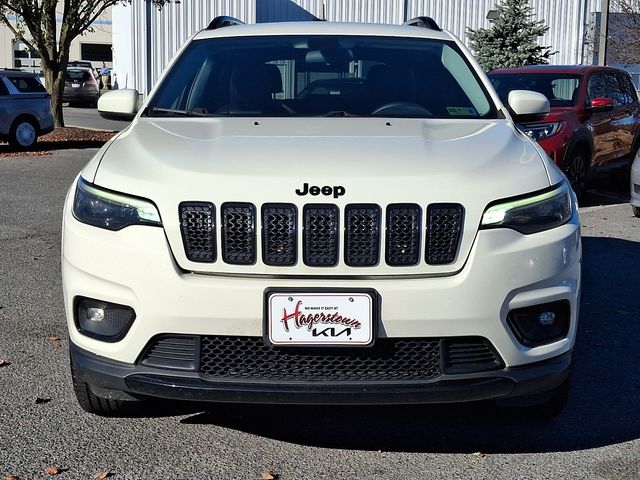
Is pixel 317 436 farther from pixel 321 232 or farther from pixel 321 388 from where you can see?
pixel 321 232

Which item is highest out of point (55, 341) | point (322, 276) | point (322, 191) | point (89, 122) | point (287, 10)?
point (287, 10)

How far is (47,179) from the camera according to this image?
1392cm

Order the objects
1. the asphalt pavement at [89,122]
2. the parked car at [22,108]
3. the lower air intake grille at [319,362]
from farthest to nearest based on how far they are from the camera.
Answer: the asphalt pavement at [89,122], the parked car at [22,108], the lower air intake grille at [319,362]

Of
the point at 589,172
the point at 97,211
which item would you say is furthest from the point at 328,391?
the point at 589,172

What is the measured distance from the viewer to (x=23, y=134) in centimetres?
1912

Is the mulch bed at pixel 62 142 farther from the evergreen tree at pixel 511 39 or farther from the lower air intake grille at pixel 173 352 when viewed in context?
the lower air intake grille at pixel 173 352

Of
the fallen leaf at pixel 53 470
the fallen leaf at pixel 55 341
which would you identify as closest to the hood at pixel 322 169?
the fallen leaf at pixel 53 470

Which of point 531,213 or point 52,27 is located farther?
point 52,27

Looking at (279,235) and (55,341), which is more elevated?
(279,235)

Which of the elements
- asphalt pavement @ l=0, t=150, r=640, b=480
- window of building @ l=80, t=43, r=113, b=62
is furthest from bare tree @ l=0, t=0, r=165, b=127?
window of building @ l=80, t=43, r=113, b=62

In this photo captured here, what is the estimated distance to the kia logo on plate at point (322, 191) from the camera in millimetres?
3402

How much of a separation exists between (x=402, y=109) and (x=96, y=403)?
80.1 inches

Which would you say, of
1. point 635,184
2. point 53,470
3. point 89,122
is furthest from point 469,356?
point 89,122

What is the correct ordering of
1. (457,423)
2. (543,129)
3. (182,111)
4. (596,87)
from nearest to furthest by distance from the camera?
(457,423) → (182,111) → (543,129) → (596,87)
